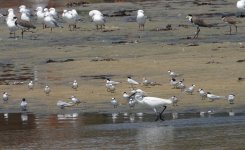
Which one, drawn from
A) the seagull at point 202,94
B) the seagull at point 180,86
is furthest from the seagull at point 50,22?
the seagull at point 202,94

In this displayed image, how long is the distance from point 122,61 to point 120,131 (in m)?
10.6

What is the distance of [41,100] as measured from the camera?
68.5 feet

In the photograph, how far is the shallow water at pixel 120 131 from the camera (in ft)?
50.2

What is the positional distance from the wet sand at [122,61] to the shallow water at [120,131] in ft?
3.17

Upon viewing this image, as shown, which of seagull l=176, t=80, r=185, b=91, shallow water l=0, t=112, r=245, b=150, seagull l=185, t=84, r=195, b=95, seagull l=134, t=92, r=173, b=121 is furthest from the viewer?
seagull l=176, t=80, r=185, b=91

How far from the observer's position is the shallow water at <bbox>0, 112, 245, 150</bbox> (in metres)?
15.3

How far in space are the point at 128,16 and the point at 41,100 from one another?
23.2m

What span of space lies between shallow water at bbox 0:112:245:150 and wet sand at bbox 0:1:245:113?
0.97 m

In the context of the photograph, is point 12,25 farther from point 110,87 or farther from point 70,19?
point 110,87

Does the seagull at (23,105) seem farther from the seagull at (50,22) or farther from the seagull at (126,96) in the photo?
the seagull at (50,22)

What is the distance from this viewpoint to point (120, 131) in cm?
1669

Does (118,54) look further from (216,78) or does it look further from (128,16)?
(128,16)

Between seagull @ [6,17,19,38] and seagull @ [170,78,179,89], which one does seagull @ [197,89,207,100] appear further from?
seagull @ [6,17,19,38]

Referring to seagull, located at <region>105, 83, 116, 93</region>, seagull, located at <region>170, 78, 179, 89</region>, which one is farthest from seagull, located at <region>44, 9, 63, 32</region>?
seagull, located at <region>170, 78, 179, 89</region>
